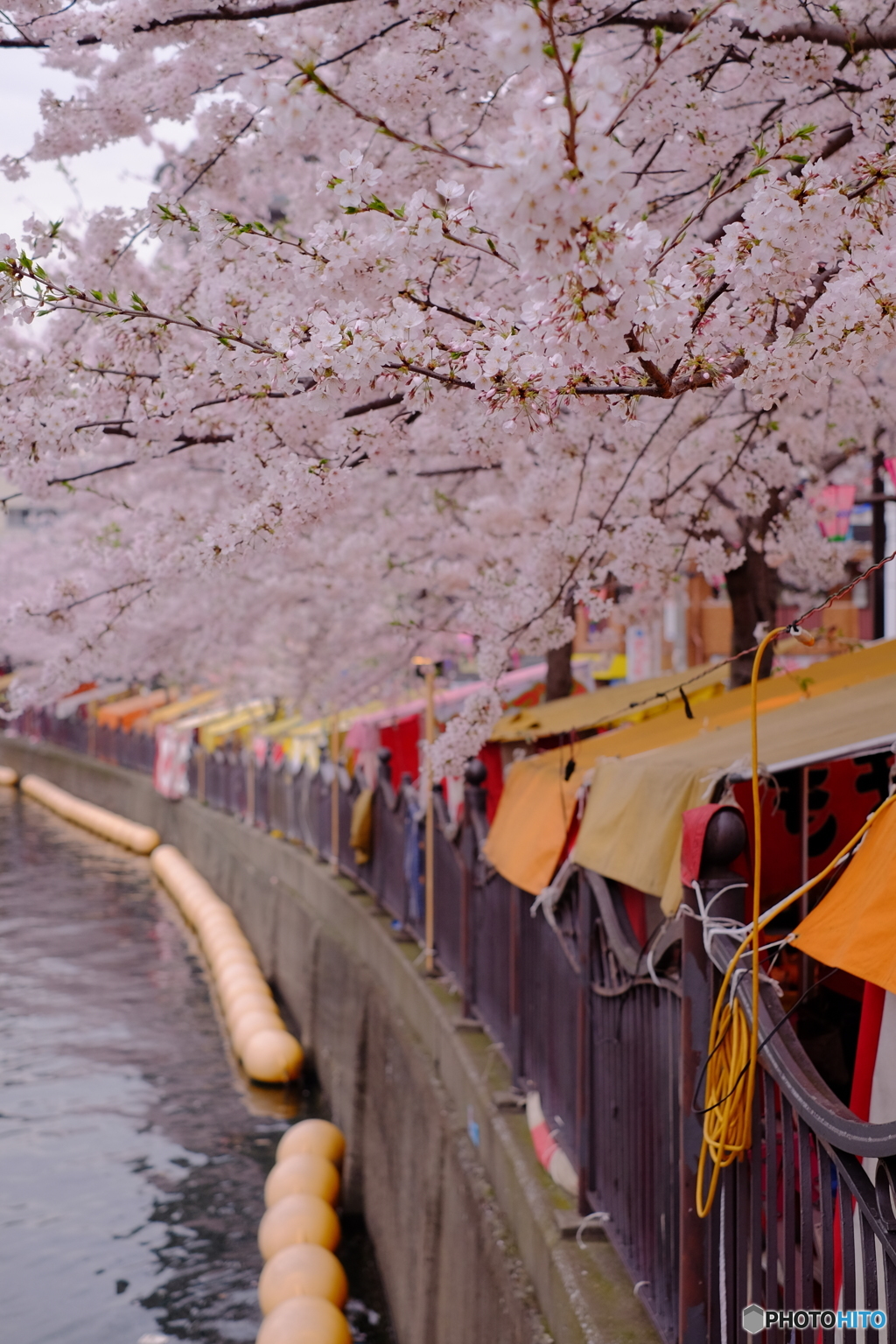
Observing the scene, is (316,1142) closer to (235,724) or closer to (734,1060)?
(734,1060)

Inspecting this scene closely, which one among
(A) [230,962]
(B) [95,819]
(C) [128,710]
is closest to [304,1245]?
(A) [230,962]

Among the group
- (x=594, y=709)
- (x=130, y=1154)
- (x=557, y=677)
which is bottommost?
(x=130, y=1154)

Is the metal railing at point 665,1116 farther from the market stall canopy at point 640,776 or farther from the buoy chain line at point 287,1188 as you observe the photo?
the buoy chain line at point 287,1188

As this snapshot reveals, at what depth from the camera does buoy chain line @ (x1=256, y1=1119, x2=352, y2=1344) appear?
6.84 metres

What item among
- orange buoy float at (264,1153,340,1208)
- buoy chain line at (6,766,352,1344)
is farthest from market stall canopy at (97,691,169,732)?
orange buoy float at (264,1153,340,1208)

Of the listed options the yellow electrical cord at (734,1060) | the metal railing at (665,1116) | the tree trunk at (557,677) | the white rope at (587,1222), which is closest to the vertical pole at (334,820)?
the tree trunk at (557,677)

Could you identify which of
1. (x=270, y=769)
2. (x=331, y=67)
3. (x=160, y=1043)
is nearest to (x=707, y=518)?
(x=331, y=67)

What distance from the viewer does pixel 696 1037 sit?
3.40 metres

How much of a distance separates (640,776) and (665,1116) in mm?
1661

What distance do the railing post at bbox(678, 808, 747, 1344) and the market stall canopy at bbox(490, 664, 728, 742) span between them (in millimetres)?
4897

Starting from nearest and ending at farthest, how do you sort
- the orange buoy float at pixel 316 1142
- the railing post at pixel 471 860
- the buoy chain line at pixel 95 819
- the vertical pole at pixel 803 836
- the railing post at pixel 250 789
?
the vertical pole at pixel 803 836 < the railing post at pixel 471 860 < the orange buoy float at pixel 316 1142 < the railing post at pixel 250 789 < the buoy chain line at pixel 95 819

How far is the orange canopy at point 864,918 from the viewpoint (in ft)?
9.32

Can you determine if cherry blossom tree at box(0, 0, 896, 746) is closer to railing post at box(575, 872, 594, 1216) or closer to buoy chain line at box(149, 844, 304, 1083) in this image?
railing post at box(575, 872, 594, 1216)

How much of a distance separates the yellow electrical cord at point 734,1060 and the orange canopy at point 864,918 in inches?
2.2
